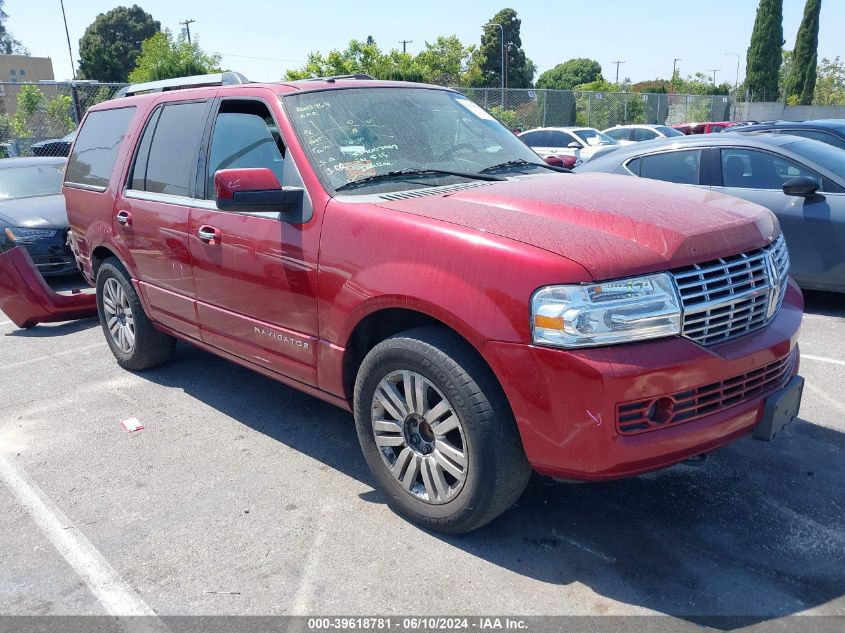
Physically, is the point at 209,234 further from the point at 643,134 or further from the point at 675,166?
the point at 643,134

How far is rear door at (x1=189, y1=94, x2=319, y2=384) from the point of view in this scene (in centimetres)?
362

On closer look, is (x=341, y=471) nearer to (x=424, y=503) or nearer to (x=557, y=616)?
(x=424, y=503)

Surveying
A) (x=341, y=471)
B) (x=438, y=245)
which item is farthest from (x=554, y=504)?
(x=438, y=245)

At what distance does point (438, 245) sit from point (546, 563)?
4.55 feet

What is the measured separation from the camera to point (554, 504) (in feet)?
11.4

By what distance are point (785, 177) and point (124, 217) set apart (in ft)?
18.2

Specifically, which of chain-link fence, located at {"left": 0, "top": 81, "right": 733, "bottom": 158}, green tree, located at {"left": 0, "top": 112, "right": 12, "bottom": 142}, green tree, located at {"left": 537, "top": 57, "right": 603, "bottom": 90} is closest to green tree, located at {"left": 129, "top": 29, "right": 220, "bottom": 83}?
chain-link fence, located at {"left": 0, "top": 81, "right": 733, "bottom": 158}

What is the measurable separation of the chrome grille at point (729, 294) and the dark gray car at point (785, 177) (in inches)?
139

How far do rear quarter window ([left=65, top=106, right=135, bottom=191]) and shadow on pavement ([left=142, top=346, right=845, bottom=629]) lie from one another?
2.63 meters

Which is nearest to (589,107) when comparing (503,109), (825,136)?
(503,109)

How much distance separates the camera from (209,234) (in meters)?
4.09

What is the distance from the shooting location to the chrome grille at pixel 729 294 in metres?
2.75

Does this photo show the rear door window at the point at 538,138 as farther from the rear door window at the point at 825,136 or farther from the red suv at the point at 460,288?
the red suv at the point at 460,288

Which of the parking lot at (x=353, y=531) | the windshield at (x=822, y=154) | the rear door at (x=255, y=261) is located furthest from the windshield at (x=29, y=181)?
the windshield at (x=822, y=154)
